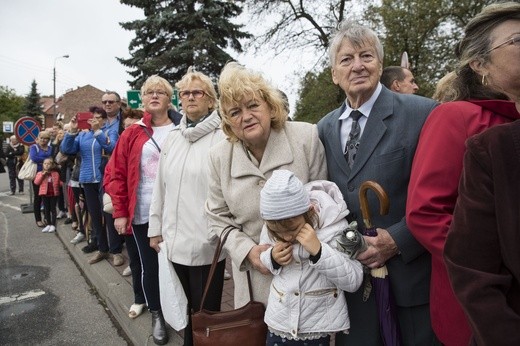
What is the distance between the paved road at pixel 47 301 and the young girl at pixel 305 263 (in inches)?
102

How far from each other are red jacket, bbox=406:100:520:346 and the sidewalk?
100.0 inches

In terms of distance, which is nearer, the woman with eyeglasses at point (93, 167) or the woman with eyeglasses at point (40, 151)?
the woman with eyeglasses at point (93, 167)

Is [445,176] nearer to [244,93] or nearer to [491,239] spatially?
[491,239]

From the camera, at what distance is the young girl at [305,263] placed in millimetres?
1691

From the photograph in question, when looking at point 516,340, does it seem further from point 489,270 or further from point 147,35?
point 147,35

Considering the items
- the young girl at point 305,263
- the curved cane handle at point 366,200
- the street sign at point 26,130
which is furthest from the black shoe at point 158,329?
the street sign at point 26,130

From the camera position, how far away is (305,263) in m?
1.82

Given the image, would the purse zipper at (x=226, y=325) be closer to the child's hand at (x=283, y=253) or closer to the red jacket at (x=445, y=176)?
the child's hand at (x=283, y=253)

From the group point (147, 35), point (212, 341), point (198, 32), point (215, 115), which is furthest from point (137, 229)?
point (147, 35)

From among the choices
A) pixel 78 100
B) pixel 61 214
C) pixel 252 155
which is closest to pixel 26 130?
pixel 61 214

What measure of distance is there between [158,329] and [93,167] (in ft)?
10.0

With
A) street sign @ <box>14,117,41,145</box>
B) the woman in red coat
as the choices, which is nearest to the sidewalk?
the woman in red coat

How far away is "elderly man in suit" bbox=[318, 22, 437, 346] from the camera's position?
1764mm

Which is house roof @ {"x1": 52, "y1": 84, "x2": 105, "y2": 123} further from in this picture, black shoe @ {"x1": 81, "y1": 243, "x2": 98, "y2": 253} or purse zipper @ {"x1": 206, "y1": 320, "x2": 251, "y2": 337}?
purse zipper @ {"x1": 206, "y1": 320, "x2": 251, "y2": 337}
